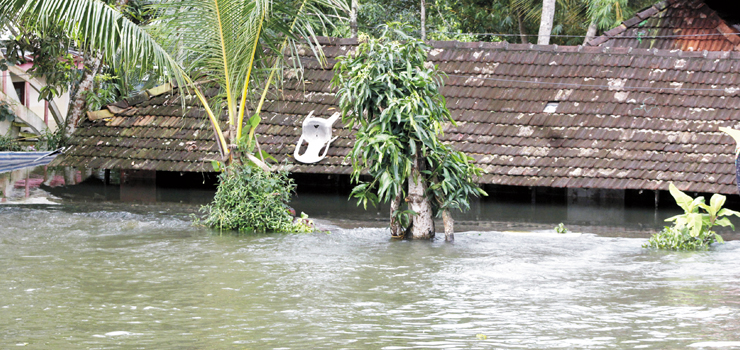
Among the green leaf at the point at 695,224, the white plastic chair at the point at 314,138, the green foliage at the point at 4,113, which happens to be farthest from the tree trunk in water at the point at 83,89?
the green leaf at the point at 695,224

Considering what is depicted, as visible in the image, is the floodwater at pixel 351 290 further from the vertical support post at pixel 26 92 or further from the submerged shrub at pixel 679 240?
the vertical support post at pixel 26 92

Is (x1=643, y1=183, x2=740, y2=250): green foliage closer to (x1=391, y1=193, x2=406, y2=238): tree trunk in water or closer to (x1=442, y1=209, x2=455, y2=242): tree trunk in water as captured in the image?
(x1=442, y1=209, x2=455, y2=242): tree trunk in water

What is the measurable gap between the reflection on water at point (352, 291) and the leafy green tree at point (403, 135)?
1.69 feet

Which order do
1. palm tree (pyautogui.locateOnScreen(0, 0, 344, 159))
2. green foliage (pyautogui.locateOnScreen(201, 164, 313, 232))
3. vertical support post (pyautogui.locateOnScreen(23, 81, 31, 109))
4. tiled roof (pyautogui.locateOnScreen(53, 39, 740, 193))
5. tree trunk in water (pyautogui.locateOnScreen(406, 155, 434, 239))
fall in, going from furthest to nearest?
vertical support post (pyautogui.locateOnScreen(23, 81, 31, 109)), tiled roof (pyautogui.locateOnScreen(53, 39, 740, 193)), green foliage (pyautogui.locateOnScreen(201, 164, 313, 232)), palm tree (pyautogui.locateOnScreen(0, 0, 344, 159)), tree trunk in water (pyautogui.locateOnScreen(406, 155, 434, 239))

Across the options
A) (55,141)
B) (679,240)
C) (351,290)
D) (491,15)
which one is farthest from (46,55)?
(491,15)

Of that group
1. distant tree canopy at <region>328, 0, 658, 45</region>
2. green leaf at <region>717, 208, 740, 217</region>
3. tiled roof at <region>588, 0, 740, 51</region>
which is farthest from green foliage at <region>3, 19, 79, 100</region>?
green leaf at <region>717, 208, 740, 217</region>

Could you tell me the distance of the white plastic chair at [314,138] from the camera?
11992 millimetres

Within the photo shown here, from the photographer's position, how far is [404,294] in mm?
6418

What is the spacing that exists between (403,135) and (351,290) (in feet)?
9.12

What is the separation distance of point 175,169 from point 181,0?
338 centimetres

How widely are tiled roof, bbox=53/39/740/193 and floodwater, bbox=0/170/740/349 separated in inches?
57.9

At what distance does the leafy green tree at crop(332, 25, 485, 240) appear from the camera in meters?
8.75

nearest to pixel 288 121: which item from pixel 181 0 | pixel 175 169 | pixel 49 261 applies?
pixel 175 169

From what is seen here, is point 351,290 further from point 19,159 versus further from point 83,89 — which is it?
point 83,89
